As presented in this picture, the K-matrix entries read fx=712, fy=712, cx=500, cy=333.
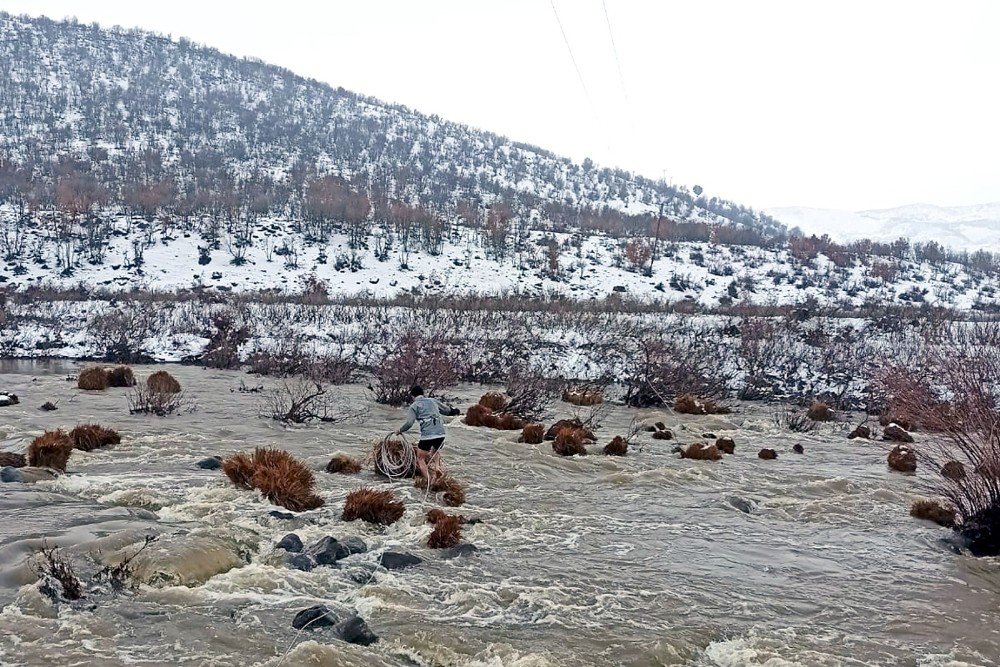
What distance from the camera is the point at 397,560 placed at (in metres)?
8.05

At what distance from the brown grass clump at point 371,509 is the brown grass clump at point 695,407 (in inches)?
569

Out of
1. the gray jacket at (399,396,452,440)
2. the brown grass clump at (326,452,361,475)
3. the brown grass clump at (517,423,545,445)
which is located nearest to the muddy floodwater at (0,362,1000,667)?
the brown grass clump at (326,452,361,475)

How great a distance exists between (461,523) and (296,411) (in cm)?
834

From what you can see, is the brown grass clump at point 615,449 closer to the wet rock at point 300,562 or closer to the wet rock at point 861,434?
the wet rock at point 861,434

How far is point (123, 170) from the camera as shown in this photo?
72188mm

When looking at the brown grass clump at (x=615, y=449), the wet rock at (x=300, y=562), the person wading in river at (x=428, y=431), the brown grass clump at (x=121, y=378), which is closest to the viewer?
the wet rock at (x=300, y=562)

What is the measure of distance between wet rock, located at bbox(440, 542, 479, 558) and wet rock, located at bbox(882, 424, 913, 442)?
14.5 m

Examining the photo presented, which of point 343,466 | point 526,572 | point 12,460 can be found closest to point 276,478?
point 343,466

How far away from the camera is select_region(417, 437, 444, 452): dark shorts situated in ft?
38.2

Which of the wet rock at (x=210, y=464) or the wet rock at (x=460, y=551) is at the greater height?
the wet rock at (x=460, y=551)

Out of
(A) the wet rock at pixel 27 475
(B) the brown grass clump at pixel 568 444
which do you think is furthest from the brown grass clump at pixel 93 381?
(B) the brown grass clump at pixel 568 444

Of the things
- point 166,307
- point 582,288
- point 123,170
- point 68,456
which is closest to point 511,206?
point 582,288

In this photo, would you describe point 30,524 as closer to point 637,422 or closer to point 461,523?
point 461,523

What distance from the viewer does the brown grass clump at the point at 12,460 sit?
10.9 meters
